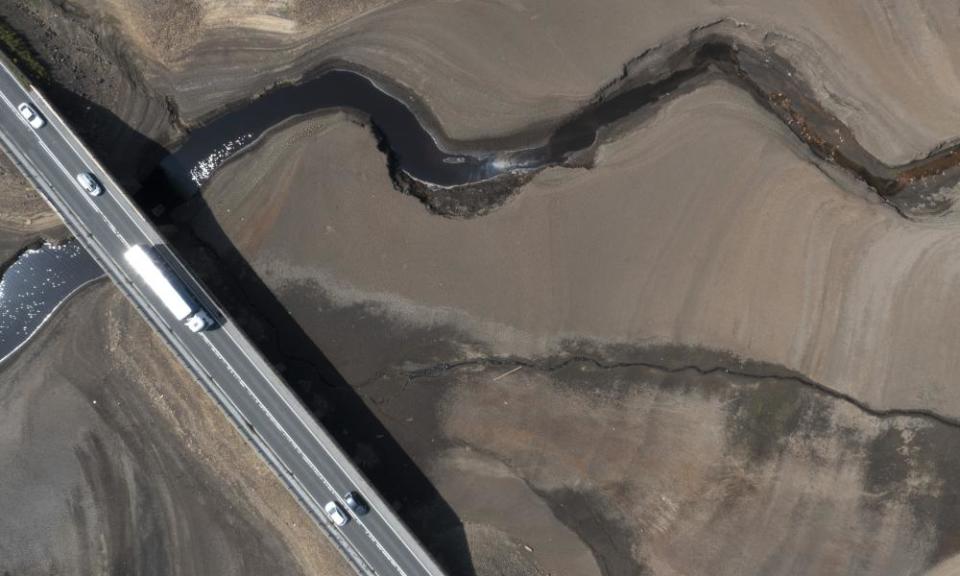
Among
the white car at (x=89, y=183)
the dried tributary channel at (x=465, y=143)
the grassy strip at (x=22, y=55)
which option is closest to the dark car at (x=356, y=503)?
the dried tributary channel at (x=465, y=143)

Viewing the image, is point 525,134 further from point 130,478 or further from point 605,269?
point 130,478

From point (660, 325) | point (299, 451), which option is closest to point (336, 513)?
point (299, 451)

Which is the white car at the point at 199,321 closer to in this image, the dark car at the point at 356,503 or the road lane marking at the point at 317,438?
the road lane marking at the point at 317,438

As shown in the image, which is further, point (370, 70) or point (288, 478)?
point (370, 70)

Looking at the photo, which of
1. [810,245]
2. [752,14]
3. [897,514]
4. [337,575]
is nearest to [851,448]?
[897,514]

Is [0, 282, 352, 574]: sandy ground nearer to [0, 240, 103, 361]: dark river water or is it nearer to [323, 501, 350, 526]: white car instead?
[0, 240, 103, 361]: dark river water

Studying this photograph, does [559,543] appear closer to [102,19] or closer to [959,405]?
[959,405]
